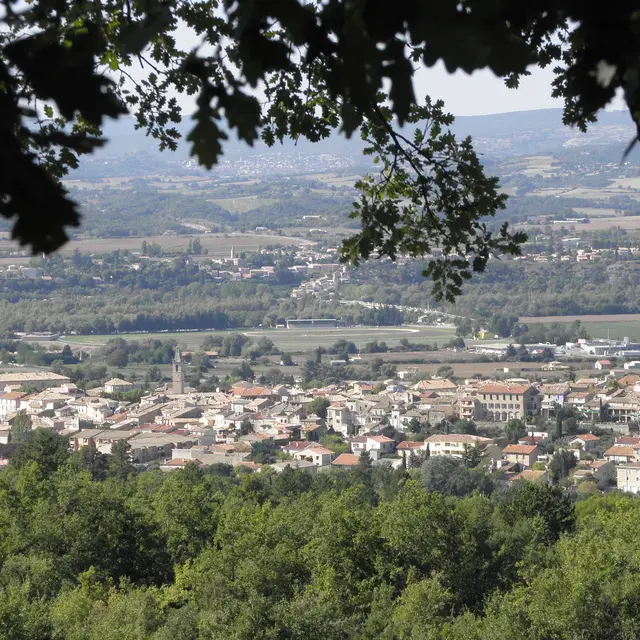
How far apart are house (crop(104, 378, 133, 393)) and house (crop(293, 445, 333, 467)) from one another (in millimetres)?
15374

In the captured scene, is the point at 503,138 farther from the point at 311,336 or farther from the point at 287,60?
the point at 287,60

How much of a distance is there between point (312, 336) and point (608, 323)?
15703mm

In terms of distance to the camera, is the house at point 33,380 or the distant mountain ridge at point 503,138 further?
the distant mountain ridge at point 503,138

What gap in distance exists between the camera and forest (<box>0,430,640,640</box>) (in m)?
9.46

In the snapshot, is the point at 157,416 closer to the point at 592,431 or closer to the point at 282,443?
the point at 282,443

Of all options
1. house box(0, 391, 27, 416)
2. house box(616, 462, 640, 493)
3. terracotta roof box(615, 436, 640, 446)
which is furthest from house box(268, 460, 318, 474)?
house box(0, 391, 27, 416)

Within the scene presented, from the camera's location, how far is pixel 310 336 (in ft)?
208

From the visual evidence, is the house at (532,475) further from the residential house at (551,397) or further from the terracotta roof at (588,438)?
the residential house at (551,397)

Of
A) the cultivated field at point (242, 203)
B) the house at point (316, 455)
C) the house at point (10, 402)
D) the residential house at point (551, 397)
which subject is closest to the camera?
the house at point (316, 455)

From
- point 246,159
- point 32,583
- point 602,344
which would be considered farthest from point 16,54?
point 246,159

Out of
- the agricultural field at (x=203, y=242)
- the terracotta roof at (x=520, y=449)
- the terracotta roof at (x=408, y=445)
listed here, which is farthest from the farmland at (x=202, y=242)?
the terracotta roof at (x=520, y=449)

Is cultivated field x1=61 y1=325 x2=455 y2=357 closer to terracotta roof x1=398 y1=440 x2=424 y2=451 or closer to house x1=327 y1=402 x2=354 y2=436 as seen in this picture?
house x1=327 y1=402 x2=354 y2=436

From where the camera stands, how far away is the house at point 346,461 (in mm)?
30891

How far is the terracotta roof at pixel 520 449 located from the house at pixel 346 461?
155 inches
